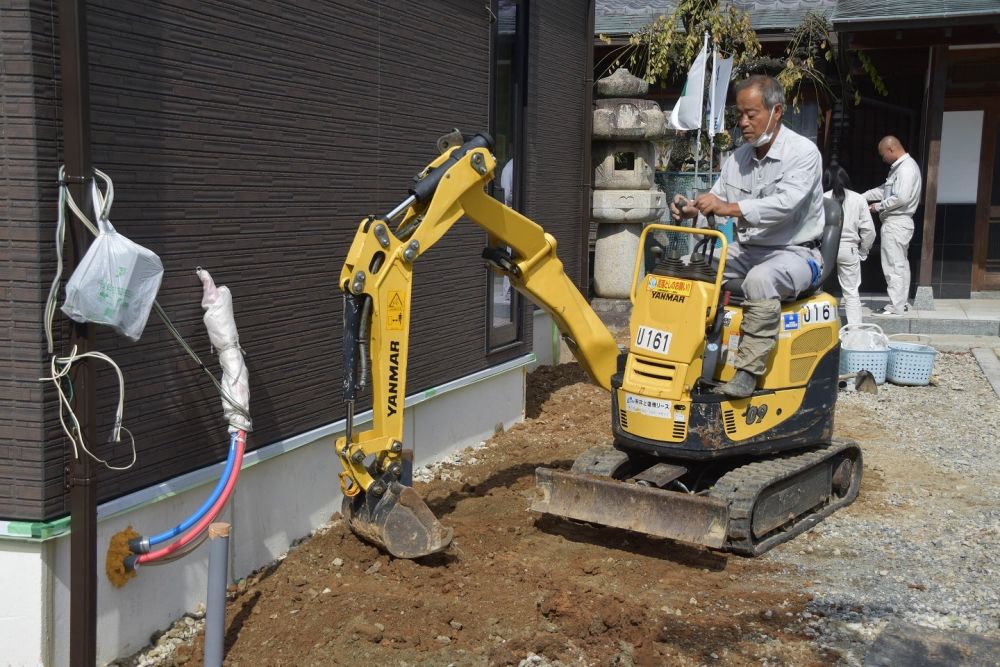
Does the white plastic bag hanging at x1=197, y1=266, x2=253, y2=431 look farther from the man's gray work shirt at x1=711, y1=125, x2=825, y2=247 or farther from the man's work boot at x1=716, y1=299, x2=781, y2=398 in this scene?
the man's gray work shirt at x1=711, y1=125, x2=825, y2=247

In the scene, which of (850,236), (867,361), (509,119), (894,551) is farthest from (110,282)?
(850,236)

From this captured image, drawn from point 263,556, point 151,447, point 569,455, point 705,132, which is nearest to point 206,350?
point 151,447

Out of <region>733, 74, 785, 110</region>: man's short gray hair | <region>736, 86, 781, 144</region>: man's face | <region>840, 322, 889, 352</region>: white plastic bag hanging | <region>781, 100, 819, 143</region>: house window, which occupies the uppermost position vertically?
<region>781, 100, 819, 143</region>: house window

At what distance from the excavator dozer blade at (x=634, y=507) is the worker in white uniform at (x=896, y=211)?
908 centimetres

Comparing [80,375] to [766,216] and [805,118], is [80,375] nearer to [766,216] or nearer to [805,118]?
[766,216]

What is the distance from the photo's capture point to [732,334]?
6.11 meters

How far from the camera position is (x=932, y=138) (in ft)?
46.4

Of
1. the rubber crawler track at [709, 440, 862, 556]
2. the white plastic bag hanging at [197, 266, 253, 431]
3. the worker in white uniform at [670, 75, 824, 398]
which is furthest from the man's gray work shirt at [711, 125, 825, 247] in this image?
the white plastic bag hanging at [197, 266, 253, 431]

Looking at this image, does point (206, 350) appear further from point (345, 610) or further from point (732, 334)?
point (732, 334)

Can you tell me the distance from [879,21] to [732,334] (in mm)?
8871

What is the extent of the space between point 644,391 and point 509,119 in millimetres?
3632

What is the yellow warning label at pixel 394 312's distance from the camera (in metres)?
5.05

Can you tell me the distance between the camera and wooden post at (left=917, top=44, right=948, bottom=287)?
14102mm

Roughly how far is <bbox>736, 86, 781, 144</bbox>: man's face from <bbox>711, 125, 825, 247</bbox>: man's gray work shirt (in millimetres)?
154
